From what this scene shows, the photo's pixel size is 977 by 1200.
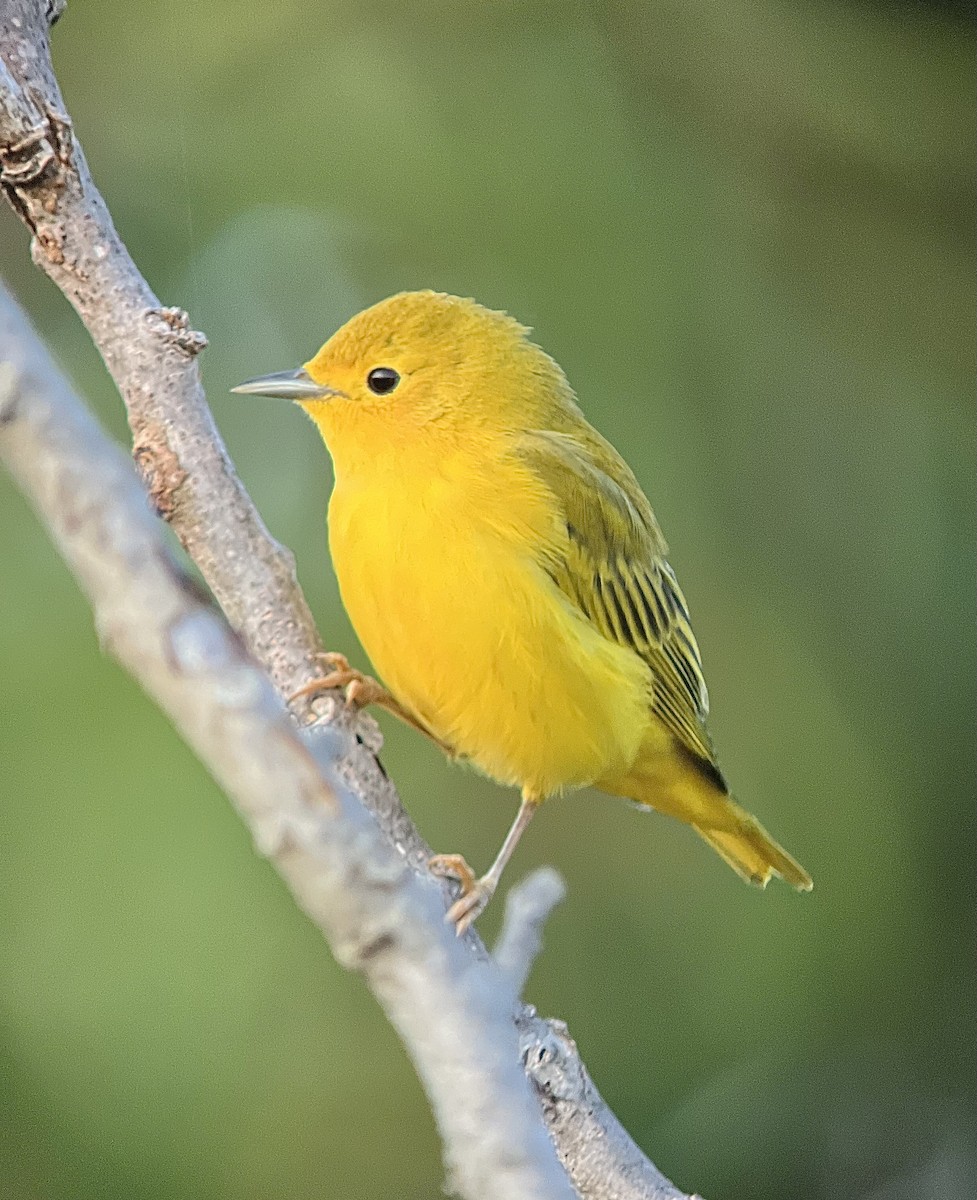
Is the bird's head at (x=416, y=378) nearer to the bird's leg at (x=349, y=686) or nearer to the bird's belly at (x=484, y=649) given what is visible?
the bird's belly at (x=484, y=649)

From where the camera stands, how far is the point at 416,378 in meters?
1.73

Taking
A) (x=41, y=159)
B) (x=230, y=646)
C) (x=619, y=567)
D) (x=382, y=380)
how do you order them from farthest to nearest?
(x=619, y=567) < (x=382, y=380) < (x=41, y=159) < (x=230, y=646)

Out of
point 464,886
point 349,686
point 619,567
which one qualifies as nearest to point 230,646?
point 349,686

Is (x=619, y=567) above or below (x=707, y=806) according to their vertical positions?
above

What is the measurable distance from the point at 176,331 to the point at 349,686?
1.39 feet

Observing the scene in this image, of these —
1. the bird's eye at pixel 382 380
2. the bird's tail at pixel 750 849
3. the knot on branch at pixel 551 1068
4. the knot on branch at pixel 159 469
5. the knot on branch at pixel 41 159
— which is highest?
the knot on branch at pixel 41 159

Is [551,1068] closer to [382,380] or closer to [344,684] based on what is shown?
[344,684]

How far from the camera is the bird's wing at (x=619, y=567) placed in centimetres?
177

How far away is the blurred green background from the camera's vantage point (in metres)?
1.67

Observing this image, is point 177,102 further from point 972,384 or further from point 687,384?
point 972,384

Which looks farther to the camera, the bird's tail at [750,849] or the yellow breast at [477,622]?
the bird's tail at [750,849]

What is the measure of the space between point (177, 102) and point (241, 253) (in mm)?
220

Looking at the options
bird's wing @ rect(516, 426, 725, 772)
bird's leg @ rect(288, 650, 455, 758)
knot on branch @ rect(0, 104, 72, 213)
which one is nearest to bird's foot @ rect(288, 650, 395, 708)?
bird's leg @ rect(288, 650, 455, 758)

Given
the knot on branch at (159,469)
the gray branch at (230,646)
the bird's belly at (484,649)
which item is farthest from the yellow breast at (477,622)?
the knot on branch at (159,469)
